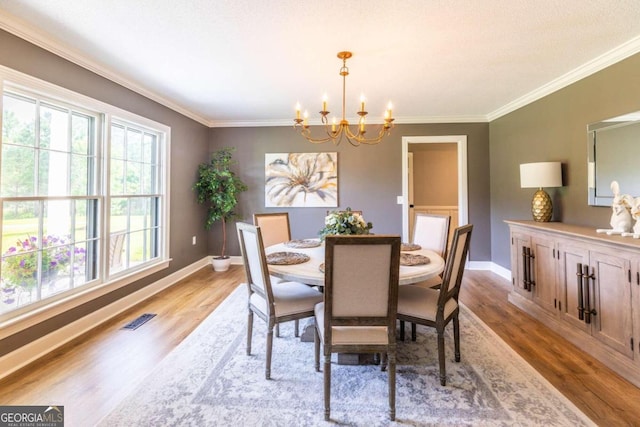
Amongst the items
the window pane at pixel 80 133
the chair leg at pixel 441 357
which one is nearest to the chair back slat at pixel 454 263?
the chair leg at pixel 441 357

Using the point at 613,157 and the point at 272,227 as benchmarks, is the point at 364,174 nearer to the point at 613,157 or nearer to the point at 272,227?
the point at 272,227

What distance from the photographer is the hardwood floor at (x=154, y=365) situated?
1.68m

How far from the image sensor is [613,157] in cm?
254

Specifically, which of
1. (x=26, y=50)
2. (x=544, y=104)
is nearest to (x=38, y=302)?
(x=26, y=50)

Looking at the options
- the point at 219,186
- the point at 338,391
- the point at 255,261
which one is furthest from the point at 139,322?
the point at 219,186

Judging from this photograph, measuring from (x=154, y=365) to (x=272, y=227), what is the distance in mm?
1544

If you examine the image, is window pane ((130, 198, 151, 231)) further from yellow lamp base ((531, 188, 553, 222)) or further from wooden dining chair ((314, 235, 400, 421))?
yellow lamp base ((531, 188, 553, 222))

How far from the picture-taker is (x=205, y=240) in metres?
4.97

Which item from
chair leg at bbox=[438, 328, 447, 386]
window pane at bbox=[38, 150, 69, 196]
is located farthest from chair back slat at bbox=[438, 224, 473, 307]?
window pane at bbox=[38, 150, 69, 196]

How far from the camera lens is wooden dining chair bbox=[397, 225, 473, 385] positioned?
5.97 ft

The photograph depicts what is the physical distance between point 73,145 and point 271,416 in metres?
2.68

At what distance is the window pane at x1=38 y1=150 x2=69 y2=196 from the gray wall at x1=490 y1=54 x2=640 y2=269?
4625 millimetres

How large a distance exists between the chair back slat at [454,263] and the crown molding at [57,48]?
319cm

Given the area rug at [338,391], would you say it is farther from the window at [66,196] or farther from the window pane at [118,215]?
the window pane at [118,215]
